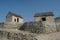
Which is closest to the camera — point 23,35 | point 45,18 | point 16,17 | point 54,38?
point 54,38

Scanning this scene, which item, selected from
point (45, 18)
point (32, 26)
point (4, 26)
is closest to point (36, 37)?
point (32, 26)

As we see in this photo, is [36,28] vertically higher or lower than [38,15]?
lower

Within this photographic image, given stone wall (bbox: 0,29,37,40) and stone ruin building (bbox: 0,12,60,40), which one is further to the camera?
stone ruin building (bbox: 0,12,60,40)

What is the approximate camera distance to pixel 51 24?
3319cm

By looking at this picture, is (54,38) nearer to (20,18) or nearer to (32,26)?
(32,26)

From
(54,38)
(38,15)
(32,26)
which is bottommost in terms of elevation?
(54,38)

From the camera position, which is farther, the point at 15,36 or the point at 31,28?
the point at 31,28

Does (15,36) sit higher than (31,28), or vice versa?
(31,28)

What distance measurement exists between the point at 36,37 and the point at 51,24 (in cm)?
677

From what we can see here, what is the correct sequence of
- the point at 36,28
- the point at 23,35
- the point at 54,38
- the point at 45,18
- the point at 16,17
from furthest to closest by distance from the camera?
the point at 16,17
the point at 45,18
the point at 36,28
the point at 23,35
the point at 54,38

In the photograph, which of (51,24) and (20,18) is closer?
(51,24)

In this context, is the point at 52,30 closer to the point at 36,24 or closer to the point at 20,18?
the point at 36,24

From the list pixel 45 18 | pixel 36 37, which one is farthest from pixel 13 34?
pixel 45 18

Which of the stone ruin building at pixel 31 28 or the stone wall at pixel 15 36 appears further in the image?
the stone ruin building at pixel 31 28
